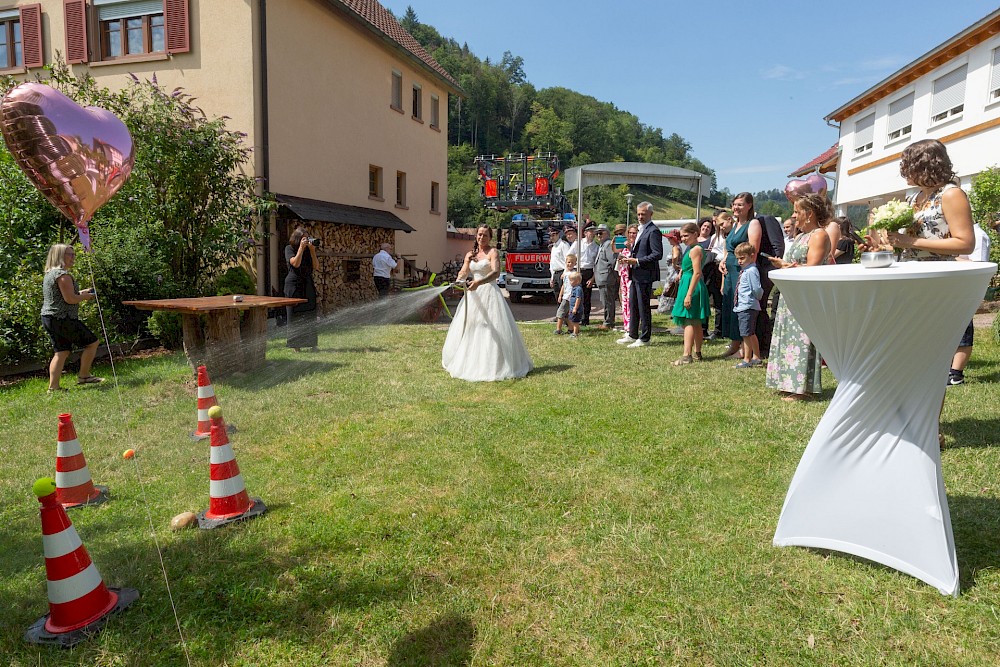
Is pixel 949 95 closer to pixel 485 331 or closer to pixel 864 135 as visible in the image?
pixel 864 135

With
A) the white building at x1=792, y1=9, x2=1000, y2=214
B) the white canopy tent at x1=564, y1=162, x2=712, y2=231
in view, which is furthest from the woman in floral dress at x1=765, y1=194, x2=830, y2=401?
the white building at x1=792, y1=9, x2=1000, y2=214

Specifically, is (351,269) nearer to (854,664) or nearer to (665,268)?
(665,268)

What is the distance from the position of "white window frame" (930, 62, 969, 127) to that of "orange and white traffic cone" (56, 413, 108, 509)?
20.9 meters

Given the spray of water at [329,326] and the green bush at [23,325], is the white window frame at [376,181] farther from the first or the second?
the green bush at [23,325]

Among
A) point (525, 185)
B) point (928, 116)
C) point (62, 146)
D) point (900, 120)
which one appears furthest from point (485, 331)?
point (525, 185)

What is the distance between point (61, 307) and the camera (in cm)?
673

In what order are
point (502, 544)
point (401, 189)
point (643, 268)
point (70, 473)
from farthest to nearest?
point (401, 189), point (643, 268), point (70, 473), point (502, 544)

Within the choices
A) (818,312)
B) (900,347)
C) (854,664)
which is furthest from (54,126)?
(854,664)

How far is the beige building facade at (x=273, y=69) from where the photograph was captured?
12.5 metres

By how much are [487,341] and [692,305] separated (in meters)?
2.64

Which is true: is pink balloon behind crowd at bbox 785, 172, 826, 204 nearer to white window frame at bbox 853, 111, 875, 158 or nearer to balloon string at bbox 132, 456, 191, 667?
balloon string at bbox 132, 456, 191, 667

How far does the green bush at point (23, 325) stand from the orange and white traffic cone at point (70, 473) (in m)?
5.12

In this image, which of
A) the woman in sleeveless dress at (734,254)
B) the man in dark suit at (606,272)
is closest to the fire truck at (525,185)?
the man in dark suit at (606,272)

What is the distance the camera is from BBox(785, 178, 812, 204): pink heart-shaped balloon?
494 cm
